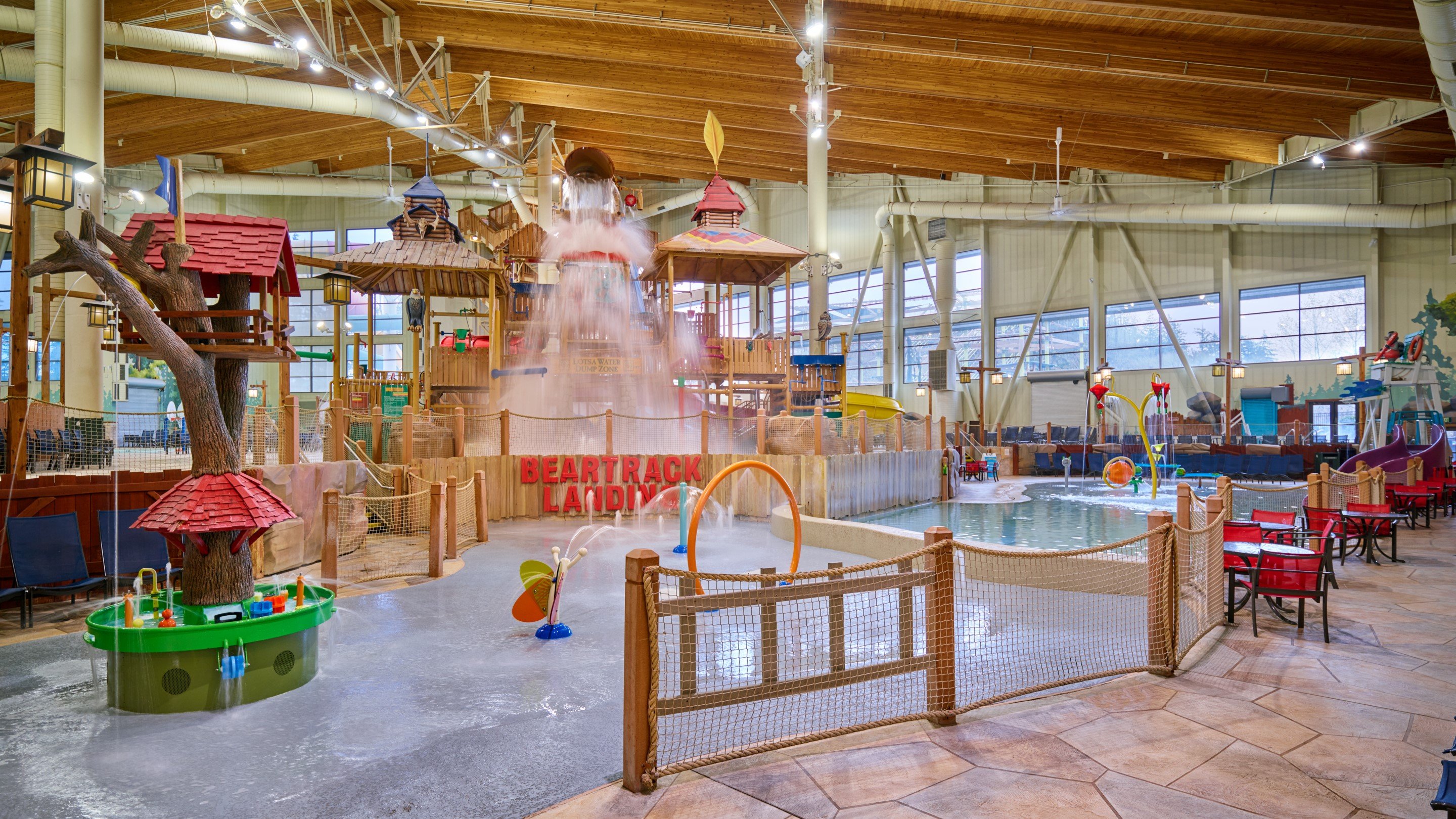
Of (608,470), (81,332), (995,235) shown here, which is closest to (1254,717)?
(608,470)

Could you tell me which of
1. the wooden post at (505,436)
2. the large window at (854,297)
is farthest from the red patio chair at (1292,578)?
the large window at (854,297)

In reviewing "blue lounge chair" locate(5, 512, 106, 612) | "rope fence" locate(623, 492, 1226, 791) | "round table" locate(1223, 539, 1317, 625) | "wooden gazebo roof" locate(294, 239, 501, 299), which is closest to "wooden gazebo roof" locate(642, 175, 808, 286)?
"wooden gazebo roof" locate(294, 239, 501, 299)

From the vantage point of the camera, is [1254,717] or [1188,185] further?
[1188,185]

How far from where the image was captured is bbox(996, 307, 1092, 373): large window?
3166cm

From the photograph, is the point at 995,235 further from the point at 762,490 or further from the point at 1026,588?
the point at 1026,588

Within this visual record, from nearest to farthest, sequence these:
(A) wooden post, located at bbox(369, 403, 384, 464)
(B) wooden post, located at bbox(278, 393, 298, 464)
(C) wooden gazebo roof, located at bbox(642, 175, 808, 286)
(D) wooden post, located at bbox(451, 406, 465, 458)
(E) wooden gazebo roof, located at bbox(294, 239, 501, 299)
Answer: (B) wooden post, located at bbox(278, 393, 298, 464) < (A) wooden post, located at bbox(369, 403, 384, 464) < (D) wooden post, located at bbox(451, 406, 465, 458) < (E) wooden gazebo roof, located at bbox(294, 239, 501, 299) < (C) wooden gazebo roof, located at bbox(642, 175, 808, 286)

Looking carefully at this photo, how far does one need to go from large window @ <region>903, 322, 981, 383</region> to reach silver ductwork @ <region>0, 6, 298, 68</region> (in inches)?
1000

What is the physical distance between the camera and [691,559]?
21.7ft

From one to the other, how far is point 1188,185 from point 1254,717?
28811 mm

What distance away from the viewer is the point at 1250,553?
7.02 meters

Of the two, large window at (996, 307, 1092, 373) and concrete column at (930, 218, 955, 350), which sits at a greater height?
concrete column at (930, 218, 955, 350)

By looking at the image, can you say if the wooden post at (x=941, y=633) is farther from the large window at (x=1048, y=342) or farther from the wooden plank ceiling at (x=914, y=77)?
the large window at (x=1048, y=342)

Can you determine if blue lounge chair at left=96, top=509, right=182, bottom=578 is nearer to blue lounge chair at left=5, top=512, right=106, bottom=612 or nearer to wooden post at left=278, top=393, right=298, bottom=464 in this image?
blue lounge chair at left=5, top=512, right=106, bottom=612

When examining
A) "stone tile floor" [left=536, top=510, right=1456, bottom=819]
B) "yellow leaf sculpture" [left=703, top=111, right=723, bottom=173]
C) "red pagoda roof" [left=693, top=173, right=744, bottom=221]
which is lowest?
"stone tile floor" [left=536, top=510, right=1456, bottom=819]
